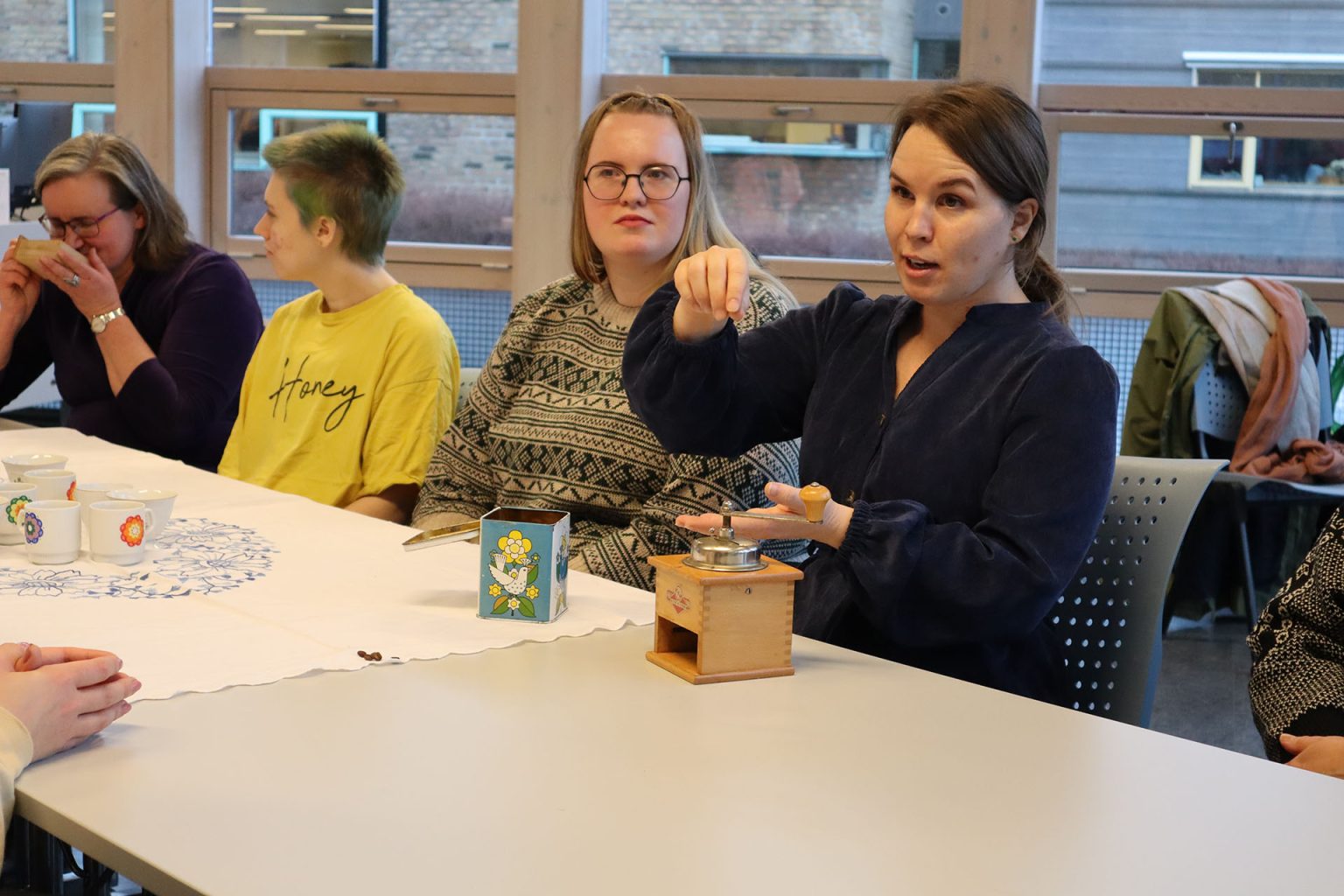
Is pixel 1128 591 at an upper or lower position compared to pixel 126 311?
lower

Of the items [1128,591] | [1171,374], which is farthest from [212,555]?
[1171,374]

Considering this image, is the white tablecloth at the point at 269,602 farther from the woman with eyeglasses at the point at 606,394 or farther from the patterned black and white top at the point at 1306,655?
the patterned black and white top at the point at 1306,655

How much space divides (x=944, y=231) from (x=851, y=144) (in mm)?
2759

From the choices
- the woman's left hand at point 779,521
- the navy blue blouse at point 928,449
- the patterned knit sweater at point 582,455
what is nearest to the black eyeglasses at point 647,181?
the patterned knit sweater at point 582,455

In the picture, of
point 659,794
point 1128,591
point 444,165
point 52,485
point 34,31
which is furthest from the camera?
point 34,31

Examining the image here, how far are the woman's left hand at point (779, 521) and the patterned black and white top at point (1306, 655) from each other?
0.54m

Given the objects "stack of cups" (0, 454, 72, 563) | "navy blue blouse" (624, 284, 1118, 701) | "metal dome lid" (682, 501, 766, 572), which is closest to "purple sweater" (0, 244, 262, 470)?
"stack of cups" (0, 454, 72, 563)

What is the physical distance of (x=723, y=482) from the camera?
6.61 feet

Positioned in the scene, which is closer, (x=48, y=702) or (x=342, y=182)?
(x=48, y=702)

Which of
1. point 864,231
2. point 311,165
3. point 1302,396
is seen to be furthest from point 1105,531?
point 864,231

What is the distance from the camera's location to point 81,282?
2.88 m

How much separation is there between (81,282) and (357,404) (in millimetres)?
757

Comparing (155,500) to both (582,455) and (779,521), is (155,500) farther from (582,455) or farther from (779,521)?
(779,521)

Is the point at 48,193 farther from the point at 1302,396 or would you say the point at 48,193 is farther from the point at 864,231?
the point at 1302,396
